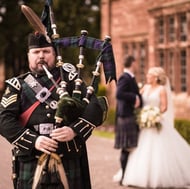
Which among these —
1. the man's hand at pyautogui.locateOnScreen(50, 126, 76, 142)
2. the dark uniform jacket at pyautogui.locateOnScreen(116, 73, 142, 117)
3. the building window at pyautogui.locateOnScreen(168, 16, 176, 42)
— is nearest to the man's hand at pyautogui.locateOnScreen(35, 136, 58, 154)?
the man's hand at pyautogui.locateOnScreen(50, 126, 76, 142)

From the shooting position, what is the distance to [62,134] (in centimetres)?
409

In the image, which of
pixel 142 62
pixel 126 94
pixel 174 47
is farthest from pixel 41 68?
pixel 142 62

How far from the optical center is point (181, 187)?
345 inches

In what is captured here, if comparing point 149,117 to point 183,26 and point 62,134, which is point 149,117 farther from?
point 183,26

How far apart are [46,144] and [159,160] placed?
5.01m

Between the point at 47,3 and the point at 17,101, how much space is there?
2.73 feet

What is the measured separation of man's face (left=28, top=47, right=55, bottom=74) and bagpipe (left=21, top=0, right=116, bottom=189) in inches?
1.7

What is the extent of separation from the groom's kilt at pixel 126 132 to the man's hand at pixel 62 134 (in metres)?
5.13

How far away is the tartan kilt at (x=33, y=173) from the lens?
A: 14.2ft

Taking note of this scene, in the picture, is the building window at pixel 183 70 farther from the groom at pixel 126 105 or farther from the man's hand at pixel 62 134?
the man's hand at pixel 62 134

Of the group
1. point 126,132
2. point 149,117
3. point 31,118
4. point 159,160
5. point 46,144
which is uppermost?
point 31,118

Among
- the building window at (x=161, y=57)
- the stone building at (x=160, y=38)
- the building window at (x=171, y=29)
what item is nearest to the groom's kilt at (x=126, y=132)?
the stone building at (x=160, y=38)

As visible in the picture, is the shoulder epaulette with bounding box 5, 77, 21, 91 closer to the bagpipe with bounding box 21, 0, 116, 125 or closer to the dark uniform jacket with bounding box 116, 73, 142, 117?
the bagpipe with bounding box 21, 0, 116, 125

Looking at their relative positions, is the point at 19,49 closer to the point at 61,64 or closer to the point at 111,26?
the point at 111,26
